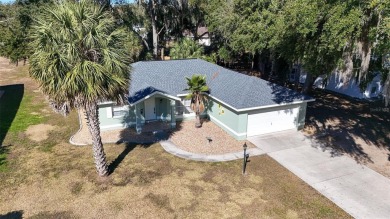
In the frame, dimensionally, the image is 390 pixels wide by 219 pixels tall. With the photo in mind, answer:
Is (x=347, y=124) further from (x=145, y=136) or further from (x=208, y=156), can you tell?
(x=145, y=136)

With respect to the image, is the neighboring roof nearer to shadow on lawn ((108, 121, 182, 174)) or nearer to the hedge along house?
the hedge along house

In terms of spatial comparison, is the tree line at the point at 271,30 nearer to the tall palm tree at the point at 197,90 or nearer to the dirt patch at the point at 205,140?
the tall palm tree at the point at 197,90

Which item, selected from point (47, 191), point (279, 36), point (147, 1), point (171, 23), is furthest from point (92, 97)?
point (171, 23)

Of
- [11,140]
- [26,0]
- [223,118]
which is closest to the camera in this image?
[11,140]

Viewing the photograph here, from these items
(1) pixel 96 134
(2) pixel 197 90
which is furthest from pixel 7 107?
(2) pixel 197 90

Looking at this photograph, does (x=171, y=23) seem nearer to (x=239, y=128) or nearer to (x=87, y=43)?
(x=239, y=128)

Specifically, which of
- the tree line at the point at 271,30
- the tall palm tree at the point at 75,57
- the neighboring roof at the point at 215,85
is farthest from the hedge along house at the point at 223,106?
the tall palm tree at the point at 75,57
